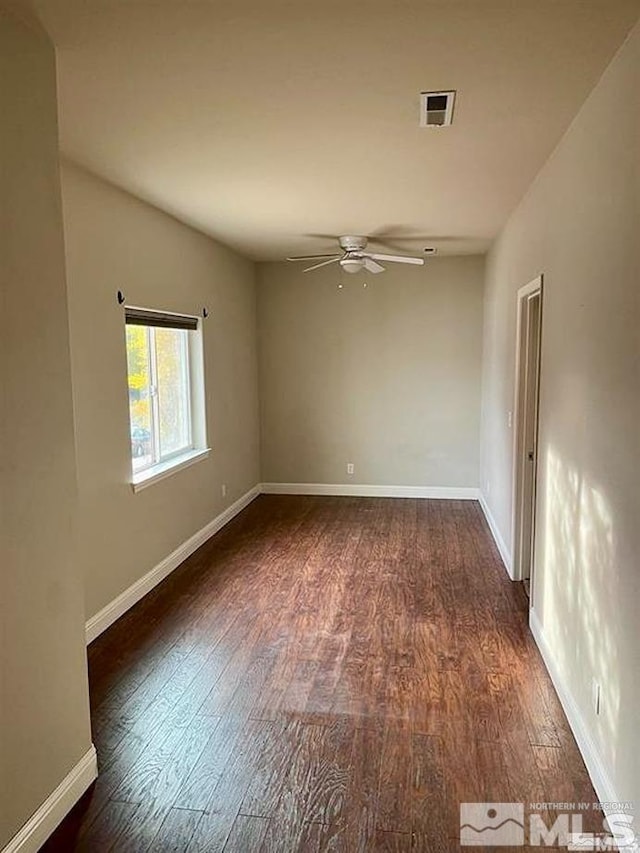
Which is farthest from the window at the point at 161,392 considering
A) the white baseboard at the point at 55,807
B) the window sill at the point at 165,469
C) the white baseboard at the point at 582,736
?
the white baseboard at the point at 582,736

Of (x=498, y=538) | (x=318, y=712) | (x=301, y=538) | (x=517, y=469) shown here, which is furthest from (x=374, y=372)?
(x=318, y=712)

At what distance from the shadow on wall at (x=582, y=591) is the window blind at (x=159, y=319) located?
2.67 metres

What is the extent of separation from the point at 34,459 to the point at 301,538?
3.68 metres

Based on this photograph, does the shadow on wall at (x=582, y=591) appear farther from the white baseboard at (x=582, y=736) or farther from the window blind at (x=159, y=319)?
the window blind at (x=159, y=319)

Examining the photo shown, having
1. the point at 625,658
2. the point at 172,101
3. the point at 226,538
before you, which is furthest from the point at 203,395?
the point at 625,658

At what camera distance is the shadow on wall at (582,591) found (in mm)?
2180

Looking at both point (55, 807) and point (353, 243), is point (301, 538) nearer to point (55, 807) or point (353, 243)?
point (353, 243)

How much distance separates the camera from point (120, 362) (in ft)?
12.6

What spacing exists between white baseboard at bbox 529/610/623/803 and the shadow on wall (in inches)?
1.7

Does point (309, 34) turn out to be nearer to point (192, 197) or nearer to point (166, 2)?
point (166, 2)

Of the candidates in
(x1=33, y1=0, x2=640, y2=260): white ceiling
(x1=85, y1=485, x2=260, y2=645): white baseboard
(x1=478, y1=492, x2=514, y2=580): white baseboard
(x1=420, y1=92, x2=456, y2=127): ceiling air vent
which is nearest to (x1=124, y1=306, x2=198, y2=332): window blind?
(x1=33, y1=0, x2=640, y2=260): white ceiling

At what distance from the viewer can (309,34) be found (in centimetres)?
197

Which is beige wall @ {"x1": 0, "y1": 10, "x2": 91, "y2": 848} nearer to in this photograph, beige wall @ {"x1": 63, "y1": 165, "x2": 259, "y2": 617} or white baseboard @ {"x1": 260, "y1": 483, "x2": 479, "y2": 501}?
beige wall @ {"x1": 63, "y1": 165, "x2": 259, "y2": 617}

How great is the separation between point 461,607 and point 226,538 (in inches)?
90.1
